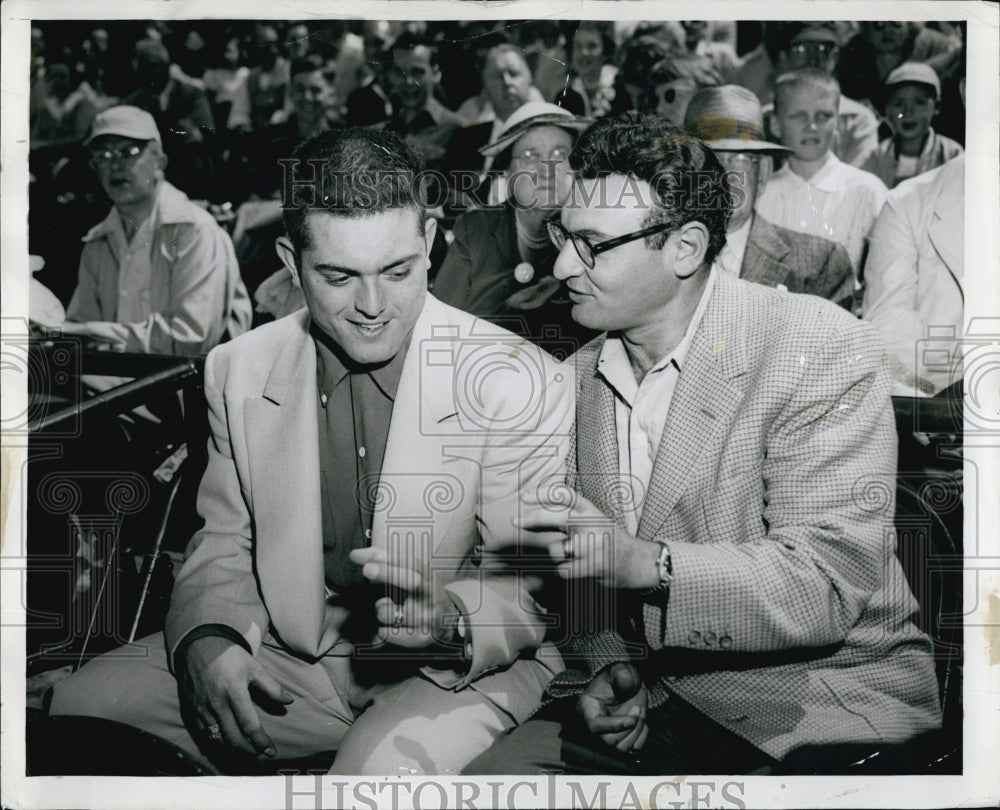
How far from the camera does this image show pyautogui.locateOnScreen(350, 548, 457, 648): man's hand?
2.92 meters

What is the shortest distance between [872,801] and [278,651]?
1746 millimetres

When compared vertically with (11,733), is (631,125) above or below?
above

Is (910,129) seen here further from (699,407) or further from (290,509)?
(290,509)

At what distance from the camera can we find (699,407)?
282 centimetres

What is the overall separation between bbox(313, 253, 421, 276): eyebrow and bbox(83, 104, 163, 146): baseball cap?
0.61 meters

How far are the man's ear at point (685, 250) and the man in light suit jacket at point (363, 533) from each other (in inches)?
17.4

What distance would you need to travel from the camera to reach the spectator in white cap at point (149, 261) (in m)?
2.99

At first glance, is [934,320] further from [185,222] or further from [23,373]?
[23,373]

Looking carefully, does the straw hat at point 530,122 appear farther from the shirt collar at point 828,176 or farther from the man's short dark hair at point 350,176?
the shirt collar at point 828,176

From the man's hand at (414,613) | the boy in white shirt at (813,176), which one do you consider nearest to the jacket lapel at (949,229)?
the boy in white shirt at (813,176)

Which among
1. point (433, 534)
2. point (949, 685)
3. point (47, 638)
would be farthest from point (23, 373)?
point (949, 685)

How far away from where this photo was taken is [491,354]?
2.96 metres

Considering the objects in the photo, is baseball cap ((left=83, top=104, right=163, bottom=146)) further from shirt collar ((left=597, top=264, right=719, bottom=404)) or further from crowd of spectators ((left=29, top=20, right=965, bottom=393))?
shirt collar ((left=597, top=264, right=719, bottom=404))

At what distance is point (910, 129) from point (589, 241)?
989mm
